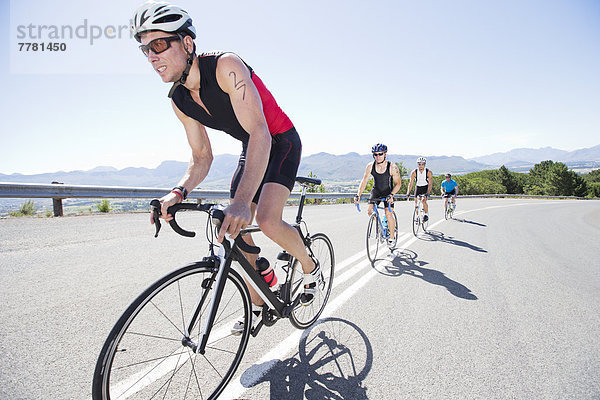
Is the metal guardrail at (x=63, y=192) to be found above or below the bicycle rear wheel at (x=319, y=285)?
above

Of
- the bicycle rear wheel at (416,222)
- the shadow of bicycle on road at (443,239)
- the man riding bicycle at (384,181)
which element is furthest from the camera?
the bicycle rear wheel at (416,222)

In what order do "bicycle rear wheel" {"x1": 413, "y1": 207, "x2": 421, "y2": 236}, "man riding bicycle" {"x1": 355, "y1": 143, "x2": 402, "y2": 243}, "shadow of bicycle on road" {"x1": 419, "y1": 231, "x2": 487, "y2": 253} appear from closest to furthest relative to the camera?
"man riding bicycle" {"x1": 355, "y1": 143, "x2": 402, "y2": 243}, "shadow of bicycle on road" {"x1": 419, "y1": 231, "x2": 487, "y2": 253}, "bicycle rear wheel" {"x1": 413, "y1": 207, "x2": 421, "y2": 236}

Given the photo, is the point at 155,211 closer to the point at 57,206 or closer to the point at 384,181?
the point at 384,181

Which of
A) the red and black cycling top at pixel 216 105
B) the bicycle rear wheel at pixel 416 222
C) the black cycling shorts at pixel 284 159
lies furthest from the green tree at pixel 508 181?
the red and black cycling top at pixel 216 105

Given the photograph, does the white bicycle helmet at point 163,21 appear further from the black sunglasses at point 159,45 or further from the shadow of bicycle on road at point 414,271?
the shadow of bicycle on road at point 414,271

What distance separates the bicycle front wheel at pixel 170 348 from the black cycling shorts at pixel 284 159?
2.53 ft

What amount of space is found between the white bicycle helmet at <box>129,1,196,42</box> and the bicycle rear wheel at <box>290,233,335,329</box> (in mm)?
1979

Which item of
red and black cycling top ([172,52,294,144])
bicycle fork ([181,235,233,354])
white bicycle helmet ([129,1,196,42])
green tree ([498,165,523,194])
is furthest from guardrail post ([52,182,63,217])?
green tree ([498,165,523,194])

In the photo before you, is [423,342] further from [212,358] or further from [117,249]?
[117,249]

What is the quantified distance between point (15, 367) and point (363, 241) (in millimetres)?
5990

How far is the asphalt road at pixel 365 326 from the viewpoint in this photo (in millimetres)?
2031

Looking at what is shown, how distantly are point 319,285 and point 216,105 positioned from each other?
Result: 1.91m

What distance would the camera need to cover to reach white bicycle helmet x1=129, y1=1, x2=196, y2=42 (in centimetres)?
185

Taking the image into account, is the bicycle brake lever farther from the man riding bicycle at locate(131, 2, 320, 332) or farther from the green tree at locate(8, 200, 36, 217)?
the green tree at locate(8, 200, 36, 217)
